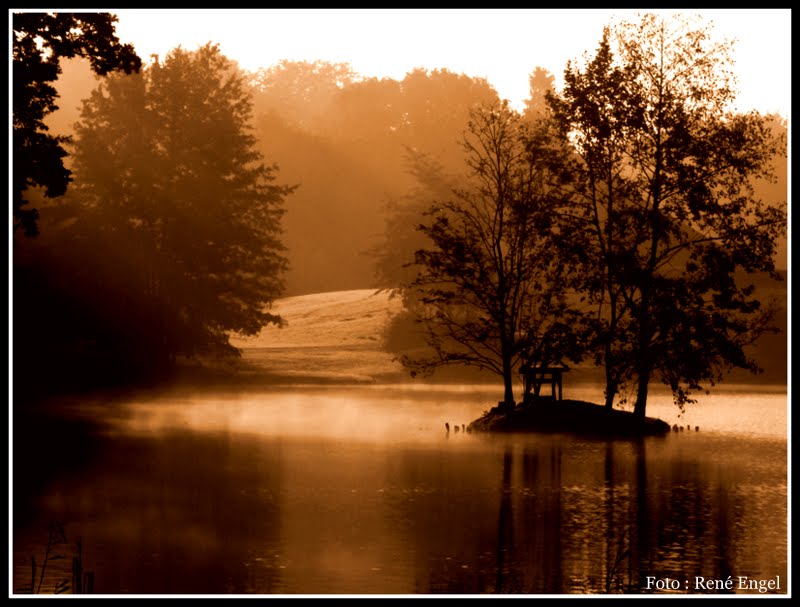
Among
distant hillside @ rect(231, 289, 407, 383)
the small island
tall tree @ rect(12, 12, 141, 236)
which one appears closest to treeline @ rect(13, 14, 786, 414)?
tall tree @ rect(12, 12, 141, 236)

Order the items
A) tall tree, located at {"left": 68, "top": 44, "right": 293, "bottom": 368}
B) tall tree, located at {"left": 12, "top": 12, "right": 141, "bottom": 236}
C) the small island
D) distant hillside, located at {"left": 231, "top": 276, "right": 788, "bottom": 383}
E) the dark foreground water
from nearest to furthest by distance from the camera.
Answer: the dark foreground water → tall tree, located at {"left": 12, "top": 12, "right": 141, "bottom": 236} → the small island → tall tree, located at {"left": 68, "top": 44, "right": 293, "bottom": 368} → distant hillside, located at {"left": 231, "top": 276, "right": 788, "bottom": 383}

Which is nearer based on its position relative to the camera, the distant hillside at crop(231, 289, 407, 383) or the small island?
the small island

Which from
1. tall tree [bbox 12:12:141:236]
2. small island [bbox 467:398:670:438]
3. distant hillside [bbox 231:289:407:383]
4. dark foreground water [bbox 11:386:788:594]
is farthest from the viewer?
distant hillside [bbox 231:289:407:383]

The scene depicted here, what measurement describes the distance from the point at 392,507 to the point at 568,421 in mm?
15607

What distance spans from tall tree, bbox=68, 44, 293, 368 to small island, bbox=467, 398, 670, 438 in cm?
2490

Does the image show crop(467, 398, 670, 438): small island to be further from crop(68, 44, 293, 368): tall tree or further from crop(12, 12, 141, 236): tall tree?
crop(68, 44, 293, 368): tall tree

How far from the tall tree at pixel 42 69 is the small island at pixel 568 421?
13.6 metres

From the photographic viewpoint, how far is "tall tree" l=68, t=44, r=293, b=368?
61.8 m

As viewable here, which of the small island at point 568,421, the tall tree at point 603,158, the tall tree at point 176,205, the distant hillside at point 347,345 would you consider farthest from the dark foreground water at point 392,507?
the distant hillside at point 347,345

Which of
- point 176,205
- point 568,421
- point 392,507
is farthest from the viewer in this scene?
point 176,205

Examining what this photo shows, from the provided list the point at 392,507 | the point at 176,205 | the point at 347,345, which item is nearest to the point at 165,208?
the point at 176,205

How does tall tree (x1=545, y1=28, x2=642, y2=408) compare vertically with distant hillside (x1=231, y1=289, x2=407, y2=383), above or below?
above

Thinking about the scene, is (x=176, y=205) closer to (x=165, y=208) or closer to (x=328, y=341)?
(x=165, y=208)

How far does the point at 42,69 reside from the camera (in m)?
33.6
